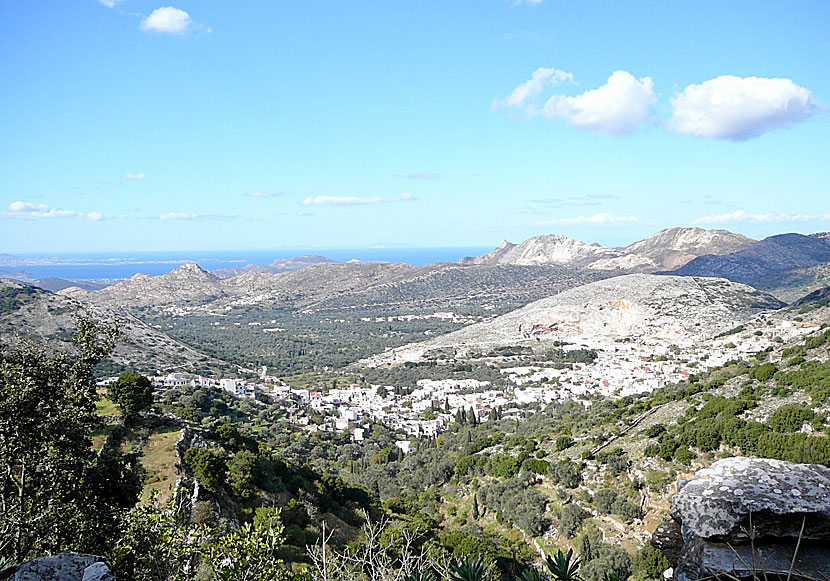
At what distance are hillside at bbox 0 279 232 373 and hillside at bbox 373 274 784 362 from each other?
28.0 m

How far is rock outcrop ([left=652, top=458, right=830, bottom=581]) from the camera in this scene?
11.6 ft

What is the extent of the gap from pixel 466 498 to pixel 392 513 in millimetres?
4035

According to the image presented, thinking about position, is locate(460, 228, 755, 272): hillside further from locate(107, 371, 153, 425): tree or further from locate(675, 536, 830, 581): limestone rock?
locate(675, 536, 830, 581): limestone rock

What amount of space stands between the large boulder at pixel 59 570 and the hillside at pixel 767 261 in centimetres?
12949

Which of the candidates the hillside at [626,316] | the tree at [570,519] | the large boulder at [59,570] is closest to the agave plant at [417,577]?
the large boulder at [59,570]

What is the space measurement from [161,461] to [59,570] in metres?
13.2

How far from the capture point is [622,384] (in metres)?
44.8

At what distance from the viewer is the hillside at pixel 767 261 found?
11512cm

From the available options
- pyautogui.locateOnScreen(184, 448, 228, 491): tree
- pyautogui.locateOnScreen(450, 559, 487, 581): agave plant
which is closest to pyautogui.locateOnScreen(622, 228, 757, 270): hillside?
pyautogui.locateOnScreen(184, 448, 228, 491): tree

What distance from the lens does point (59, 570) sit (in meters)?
3.97

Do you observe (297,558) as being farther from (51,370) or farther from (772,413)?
(772,413)

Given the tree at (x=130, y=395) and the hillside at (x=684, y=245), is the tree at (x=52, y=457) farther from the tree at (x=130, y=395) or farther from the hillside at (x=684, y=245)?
the hillside at (x=684, y=245)

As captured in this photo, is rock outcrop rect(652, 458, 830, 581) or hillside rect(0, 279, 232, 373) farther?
hillside rect(0, 279, 232, 373)

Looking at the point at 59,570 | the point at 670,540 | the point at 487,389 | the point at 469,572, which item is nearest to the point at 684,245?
the point at 487,389
